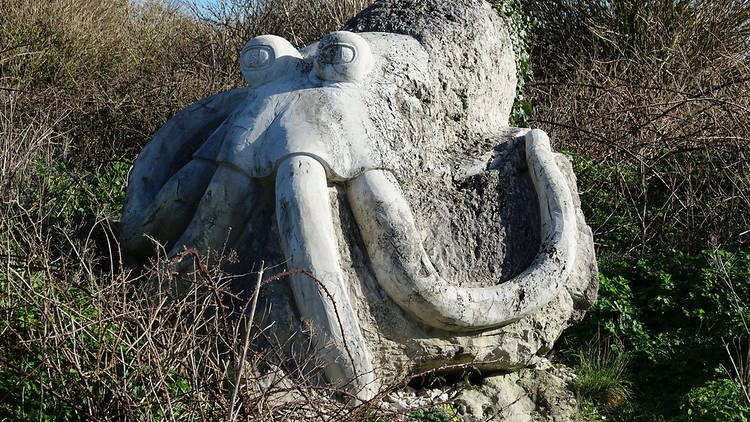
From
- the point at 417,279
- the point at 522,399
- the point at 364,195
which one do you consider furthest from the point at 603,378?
the point at 364,195

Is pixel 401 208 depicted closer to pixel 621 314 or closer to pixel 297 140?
pixel 297 140

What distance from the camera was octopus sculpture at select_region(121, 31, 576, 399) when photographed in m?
3.76

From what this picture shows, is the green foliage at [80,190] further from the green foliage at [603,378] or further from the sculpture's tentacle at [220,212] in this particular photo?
the green foliage at [603,378]

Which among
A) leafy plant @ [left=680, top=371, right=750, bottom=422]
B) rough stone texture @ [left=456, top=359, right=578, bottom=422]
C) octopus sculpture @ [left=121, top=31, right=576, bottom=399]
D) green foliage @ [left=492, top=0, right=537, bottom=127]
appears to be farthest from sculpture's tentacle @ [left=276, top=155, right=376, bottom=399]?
green foliage @ [left=492, top=0, right=537, bottom=127]

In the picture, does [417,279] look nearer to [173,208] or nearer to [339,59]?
[339,59]

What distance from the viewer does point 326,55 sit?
4113mm

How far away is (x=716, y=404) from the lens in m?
4.07

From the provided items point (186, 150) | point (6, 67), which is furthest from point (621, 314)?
point (6, 67)

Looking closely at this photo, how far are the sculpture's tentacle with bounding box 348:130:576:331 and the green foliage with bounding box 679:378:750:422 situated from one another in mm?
910

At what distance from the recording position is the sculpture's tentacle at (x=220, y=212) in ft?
13.2

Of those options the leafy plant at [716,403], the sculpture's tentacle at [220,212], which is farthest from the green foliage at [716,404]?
the sculpture's tentacle at [220,212]

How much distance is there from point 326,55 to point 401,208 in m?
0.87

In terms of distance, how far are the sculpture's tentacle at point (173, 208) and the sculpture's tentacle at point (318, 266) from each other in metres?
0.57

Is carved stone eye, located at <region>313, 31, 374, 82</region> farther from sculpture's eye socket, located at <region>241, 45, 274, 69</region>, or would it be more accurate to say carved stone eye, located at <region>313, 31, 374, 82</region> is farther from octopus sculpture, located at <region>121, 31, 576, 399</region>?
sculpture's eye socket, located at <region>241, 45, 274, 69</region>
